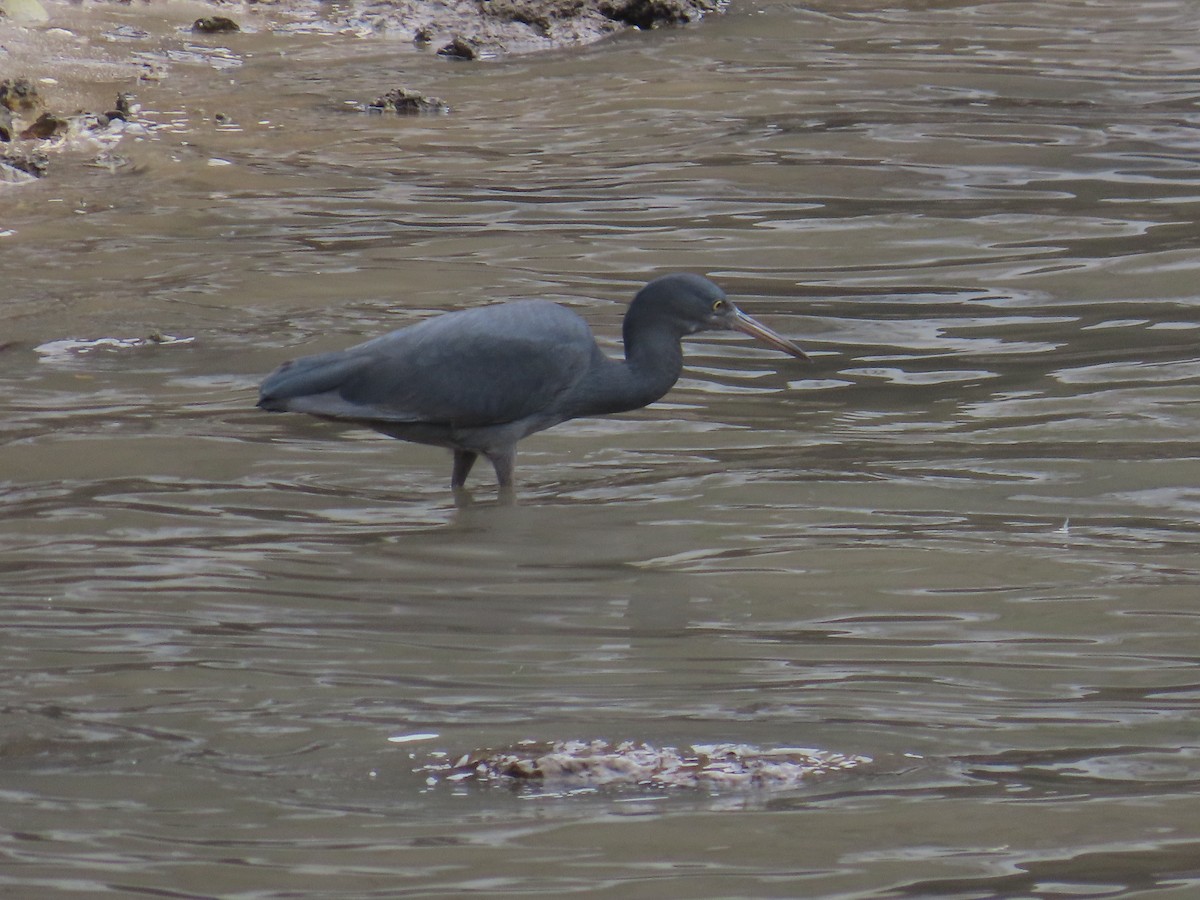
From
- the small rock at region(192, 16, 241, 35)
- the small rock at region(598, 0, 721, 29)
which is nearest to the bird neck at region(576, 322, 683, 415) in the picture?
the small rock at region(598, 0, 721, 29)

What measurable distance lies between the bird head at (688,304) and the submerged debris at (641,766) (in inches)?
117

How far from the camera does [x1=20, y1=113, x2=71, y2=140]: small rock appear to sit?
1132cm

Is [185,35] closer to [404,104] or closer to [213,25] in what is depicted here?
[213,25]

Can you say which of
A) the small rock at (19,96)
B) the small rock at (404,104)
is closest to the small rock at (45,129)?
the small rock at (19,96)

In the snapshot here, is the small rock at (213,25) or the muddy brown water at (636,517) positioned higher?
the small rock at (213,25)

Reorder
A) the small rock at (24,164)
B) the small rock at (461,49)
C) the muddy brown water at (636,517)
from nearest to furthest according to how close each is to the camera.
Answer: the muddy brown water at (636,517) → the small rock at (24,164) → the small rock at (461,49)

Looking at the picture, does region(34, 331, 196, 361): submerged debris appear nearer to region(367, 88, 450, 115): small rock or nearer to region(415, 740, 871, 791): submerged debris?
region(415, 740, 871, 791): submerged debris

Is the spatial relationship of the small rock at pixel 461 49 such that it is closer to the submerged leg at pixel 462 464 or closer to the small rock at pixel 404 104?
the small rock at pixel 404 104

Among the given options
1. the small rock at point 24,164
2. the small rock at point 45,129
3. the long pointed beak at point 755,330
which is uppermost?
the small rock at point 45,129

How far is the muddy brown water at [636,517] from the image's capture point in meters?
3.36

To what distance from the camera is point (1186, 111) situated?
37.5 feet

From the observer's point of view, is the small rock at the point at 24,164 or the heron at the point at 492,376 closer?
the heron at the point at 492,376

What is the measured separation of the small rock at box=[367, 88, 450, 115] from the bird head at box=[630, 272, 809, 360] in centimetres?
588

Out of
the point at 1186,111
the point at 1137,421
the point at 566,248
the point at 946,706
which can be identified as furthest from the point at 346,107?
the point at 946,706
